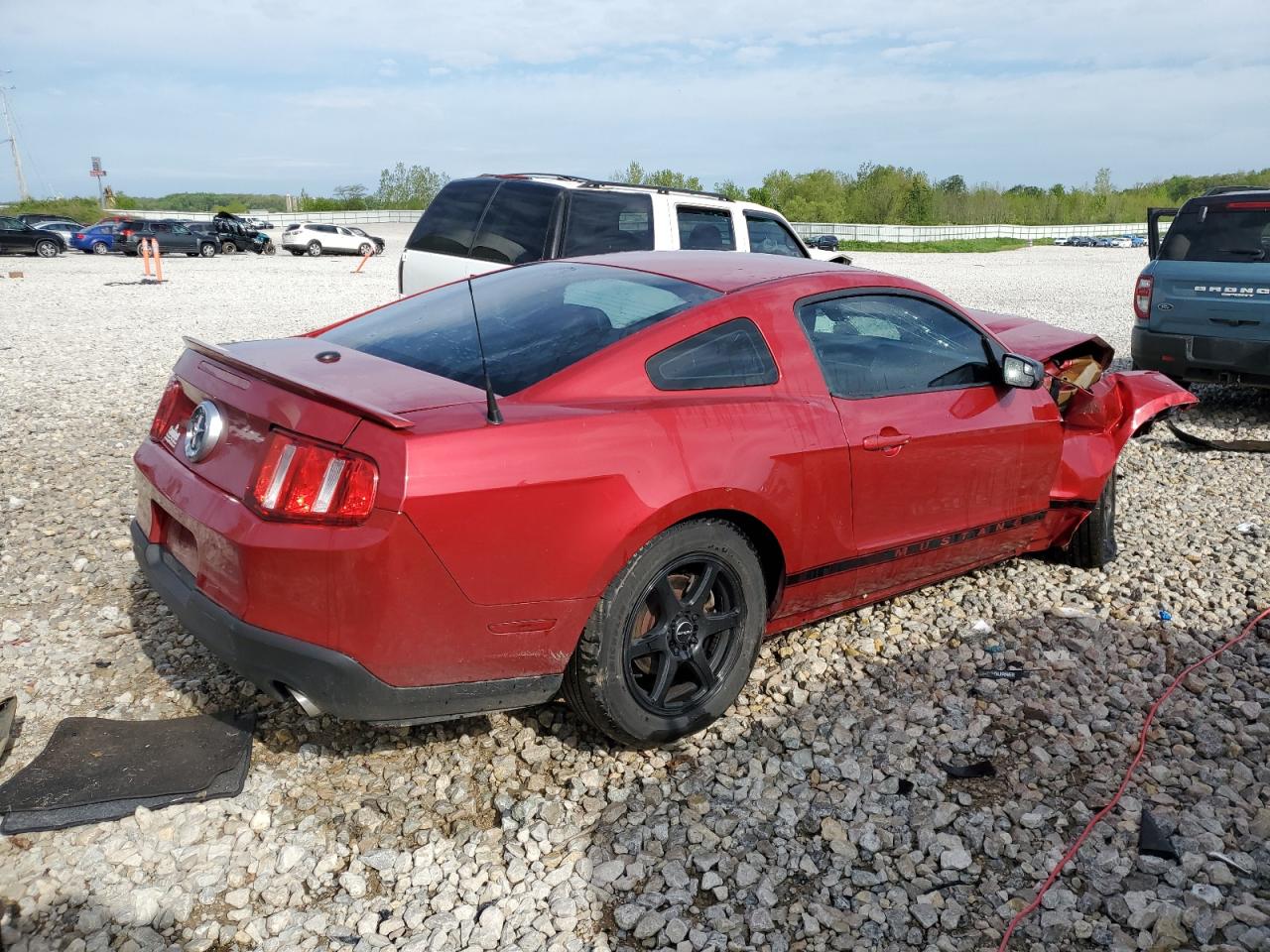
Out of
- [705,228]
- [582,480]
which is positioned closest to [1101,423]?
[582,480]

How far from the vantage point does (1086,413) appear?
4.84 m

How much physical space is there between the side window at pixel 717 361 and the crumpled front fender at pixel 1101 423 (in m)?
2.00

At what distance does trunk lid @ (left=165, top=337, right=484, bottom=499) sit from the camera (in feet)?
8.78

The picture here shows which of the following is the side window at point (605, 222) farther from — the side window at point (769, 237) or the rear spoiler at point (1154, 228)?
the rear spoiler at point (1154, 228)

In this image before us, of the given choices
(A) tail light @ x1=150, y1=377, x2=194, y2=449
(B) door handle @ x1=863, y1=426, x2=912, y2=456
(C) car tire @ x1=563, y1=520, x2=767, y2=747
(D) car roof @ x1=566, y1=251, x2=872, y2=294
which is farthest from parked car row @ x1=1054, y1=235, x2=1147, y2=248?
(A) tail light @ x1=150, y1=377, x2=194, y2=449

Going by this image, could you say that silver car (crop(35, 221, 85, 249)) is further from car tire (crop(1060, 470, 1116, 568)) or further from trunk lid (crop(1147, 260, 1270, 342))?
car tire (crop(1060, 470, 1116, 568))

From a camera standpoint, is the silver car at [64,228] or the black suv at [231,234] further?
the black suv at [231,234]

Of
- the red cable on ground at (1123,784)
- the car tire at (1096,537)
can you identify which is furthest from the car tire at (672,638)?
the car tire at (1096,537)

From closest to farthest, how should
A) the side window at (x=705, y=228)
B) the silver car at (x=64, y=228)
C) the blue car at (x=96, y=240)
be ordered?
the side window at (x=705, y=228) → the blue car at (x=96, y=240) → the silver car at (x=64, y=228)

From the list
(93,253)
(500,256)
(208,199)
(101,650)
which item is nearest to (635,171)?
(93,253)

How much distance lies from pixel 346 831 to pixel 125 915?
1.95ft

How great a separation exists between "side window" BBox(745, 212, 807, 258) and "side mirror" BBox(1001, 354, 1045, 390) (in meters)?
5.00

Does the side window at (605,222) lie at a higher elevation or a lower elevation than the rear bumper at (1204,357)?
higher

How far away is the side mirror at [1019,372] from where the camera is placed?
4.14 meters
